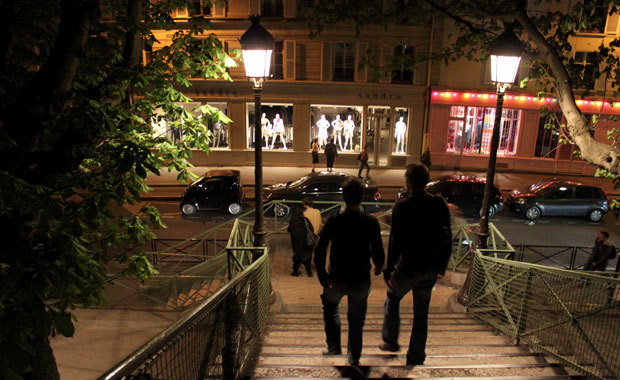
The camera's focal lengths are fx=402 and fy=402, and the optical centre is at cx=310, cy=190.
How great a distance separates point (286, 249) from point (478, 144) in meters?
14.8

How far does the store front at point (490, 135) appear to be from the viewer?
21.2 metres

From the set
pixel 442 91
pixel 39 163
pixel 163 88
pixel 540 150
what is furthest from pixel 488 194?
pixel 540 150

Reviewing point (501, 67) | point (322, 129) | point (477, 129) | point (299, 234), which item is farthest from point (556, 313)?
point (477, 129)

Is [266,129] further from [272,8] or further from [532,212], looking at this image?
[532,212]

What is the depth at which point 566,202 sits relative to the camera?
14.9 m

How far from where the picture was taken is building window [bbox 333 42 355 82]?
20922 millimetres

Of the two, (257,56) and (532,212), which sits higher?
(257,56)

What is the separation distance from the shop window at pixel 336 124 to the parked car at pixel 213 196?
820 centimetres

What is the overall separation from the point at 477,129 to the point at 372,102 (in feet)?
19.4

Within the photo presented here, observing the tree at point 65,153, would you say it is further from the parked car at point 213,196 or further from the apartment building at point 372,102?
the apartment building at point 372,102

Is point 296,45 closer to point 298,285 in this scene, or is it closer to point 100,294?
point 298,285

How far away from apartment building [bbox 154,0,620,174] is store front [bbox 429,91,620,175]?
0.05m

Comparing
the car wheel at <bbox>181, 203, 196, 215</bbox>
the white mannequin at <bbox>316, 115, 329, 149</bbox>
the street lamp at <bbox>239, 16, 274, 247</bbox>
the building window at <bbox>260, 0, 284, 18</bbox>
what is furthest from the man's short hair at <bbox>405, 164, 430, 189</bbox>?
the building window at <bbox>260, 0, 284, 18</bbox>

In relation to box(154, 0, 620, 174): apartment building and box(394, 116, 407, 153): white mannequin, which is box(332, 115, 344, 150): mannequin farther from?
box(394, 116, 407, 153): white mannequin
